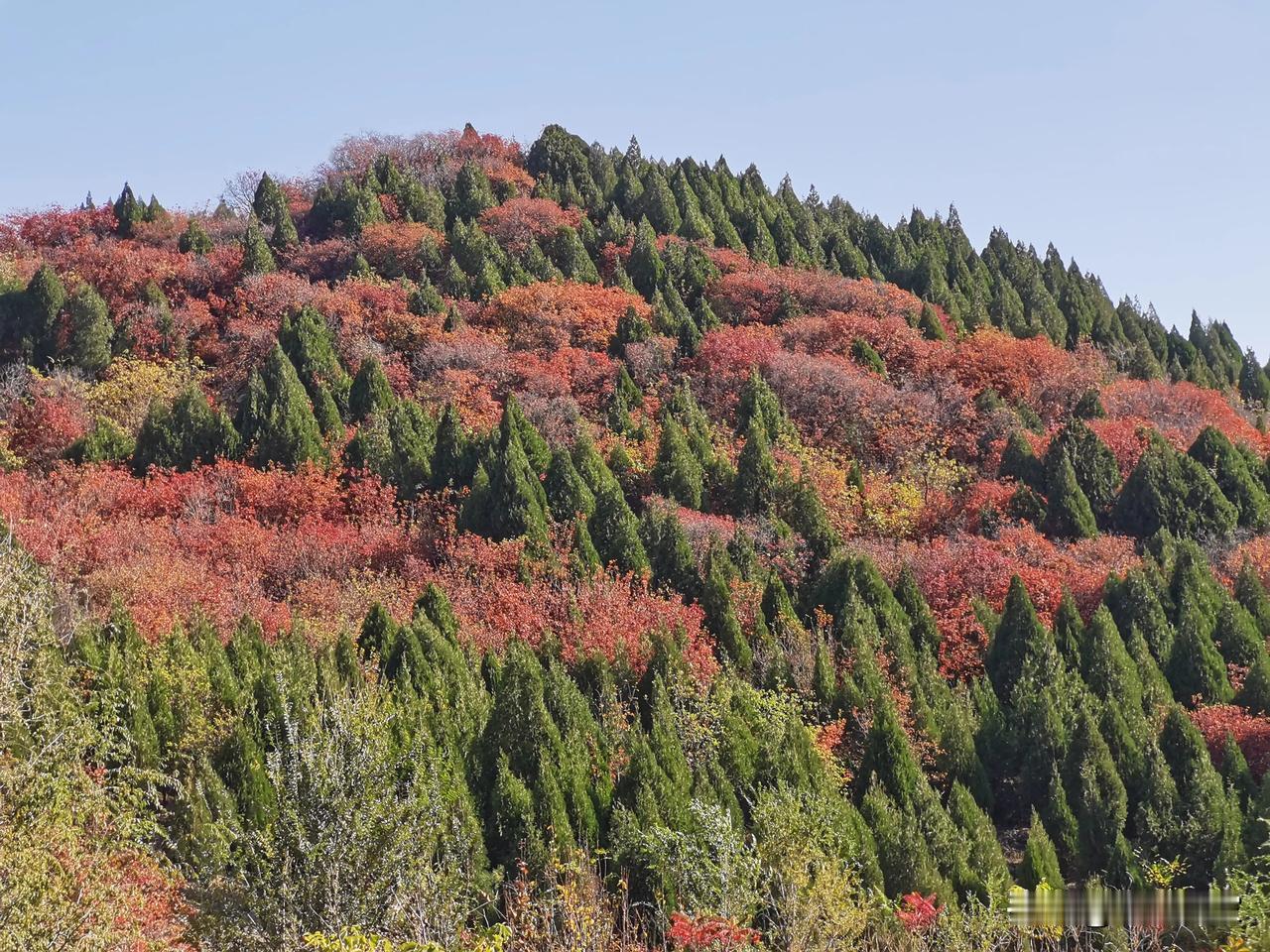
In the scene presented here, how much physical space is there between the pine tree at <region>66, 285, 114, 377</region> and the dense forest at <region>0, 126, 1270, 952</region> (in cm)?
16

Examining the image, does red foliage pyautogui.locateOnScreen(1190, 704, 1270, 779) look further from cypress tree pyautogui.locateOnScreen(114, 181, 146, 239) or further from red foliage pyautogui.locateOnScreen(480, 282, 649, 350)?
cypress tree pyautogui.locateOnScreen(114, 181, 146, 239)

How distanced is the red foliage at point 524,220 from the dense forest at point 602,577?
33 cm

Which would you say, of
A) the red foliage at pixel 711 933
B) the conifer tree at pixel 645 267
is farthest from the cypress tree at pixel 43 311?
the red foliage at pixel 711 933

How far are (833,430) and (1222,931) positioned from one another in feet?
113

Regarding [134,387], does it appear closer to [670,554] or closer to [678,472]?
[678,472]

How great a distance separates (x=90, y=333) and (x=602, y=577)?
28.3 metres

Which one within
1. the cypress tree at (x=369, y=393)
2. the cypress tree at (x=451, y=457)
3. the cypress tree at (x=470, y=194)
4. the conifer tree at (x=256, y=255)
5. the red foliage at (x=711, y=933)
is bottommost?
the red foliage at (x=711, y=933)

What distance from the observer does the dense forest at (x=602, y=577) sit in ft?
54.4

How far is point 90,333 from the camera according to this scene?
172 feet

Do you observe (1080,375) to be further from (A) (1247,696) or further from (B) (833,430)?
(A) (1247,696)

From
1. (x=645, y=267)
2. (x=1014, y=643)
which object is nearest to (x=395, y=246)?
(x=645, y=267)

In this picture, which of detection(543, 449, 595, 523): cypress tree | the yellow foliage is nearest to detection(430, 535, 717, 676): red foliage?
detection(543, 449, 595, 523): cypress tree

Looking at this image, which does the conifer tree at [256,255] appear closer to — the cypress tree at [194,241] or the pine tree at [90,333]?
the cypress tree at [194,241]

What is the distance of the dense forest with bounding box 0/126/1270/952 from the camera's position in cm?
1659
